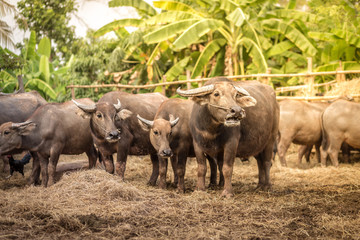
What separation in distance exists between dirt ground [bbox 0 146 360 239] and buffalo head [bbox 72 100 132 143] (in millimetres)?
775

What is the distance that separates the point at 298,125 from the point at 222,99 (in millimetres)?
5642

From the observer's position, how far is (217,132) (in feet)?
19.2

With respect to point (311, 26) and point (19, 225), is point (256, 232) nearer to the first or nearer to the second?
point (19, 225)

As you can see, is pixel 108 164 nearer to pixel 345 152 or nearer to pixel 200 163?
pixel 200 163

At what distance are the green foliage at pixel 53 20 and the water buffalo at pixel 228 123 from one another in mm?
18867

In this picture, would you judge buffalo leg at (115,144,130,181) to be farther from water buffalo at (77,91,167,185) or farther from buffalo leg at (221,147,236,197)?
buffalo leg at (221,147,236,197)

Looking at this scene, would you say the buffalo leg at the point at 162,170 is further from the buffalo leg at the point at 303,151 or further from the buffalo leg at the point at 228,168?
the buffalo leg at the point at 303,151

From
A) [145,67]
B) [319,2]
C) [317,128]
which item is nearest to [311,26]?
[319,2]

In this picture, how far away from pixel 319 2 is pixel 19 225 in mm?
16112

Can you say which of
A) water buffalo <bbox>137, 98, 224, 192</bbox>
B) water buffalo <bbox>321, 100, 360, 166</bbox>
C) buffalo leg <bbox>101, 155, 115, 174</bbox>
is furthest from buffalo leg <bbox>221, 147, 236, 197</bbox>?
water buffalo <bbox>321, 100, 360, 166</bbox>

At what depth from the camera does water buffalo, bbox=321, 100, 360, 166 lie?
9884mm

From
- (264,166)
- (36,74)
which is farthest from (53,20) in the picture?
(264,166)

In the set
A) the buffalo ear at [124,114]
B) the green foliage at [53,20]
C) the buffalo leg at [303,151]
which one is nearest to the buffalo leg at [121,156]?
the buffalo ear at [124,114]

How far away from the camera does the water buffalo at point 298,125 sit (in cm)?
1052
